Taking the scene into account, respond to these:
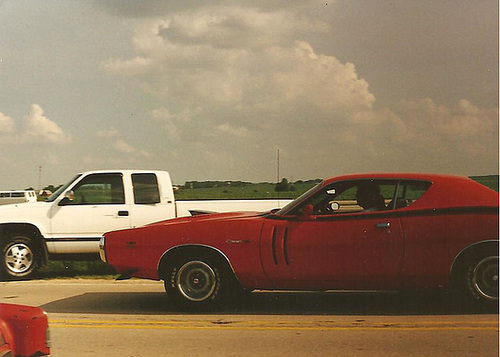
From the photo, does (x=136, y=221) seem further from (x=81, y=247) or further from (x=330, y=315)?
(x=330, y=315)

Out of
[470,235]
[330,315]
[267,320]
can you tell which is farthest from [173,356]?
[470,235]

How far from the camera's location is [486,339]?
6988 millimetres

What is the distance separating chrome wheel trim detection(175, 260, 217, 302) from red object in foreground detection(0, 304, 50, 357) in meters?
4.64

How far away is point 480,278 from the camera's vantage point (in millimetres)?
8172

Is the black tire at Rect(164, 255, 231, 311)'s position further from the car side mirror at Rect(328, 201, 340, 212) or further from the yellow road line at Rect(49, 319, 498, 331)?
the car side mirror at Rect(328, 201, 340, 212)

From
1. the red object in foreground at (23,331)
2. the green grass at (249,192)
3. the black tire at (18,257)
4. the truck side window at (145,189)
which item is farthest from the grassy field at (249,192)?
the red object in foreground at (23,331)

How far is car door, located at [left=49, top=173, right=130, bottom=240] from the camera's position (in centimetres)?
1302

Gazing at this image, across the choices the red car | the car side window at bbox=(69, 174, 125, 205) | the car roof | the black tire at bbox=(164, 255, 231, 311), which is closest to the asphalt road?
the black tire at bbox=(164, 255, 231, 311)

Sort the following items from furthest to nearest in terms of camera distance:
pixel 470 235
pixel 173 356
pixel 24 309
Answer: pixel 470 235 < pixel 173 356 < pixel 24 309

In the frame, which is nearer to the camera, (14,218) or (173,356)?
(173,356)

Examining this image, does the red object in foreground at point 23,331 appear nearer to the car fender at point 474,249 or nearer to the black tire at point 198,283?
the black tire at point 198,283

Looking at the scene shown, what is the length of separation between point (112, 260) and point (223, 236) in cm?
143

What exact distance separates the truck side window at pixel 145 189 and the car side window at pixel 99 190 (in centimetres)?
25

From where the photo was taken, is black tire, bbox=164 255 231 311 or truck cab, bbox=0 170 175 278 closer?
black tire, bbox=164 255 231 311
